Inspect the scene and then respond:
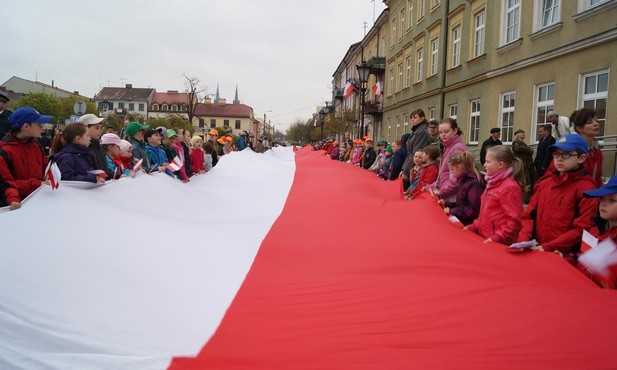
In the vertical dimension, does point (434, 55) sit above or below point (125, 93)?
below

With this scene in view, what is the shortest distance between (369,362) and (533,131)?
12157 mm

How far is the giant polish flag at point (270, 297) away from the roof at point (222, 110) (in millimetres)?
109263

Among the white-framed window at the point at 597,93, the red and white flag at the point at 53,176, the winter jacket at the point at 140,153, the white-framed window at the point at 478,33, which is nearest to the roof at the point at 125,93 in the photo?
the white-framed window at the point at 478,33

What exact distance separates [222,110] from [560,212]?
112236 mm

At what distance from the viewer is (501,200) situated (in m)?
3.67

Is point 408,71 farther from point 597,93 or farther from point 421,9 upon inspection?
point 597,93

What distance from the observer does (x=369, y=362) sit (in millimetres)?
1936

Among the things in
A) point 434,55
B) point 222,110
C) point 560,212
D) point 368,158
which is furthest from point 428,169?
point 222,110

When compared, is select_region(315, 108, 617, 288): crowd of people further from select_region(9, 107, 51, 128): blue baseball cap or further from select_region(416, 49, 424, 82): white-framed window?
select_region(416, 49, 424, 82): white-framed window

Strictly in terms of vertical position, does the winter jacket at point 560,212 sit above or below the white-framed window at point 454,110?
below

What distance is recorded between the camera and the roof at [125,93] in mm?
98250

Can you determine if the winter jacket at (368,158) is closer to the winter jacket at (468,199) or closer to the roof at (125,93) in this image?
the winter jacket at (468,199)

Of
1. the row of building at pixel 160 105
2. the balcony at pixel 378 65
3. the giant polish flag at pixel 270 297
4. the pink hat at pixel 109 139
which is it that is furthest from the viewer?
the row of building at pixel 160 105

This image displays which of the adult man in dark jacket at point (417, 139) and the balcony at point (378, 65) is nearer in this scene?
the adult man in dark jacket at point (417, 139)
